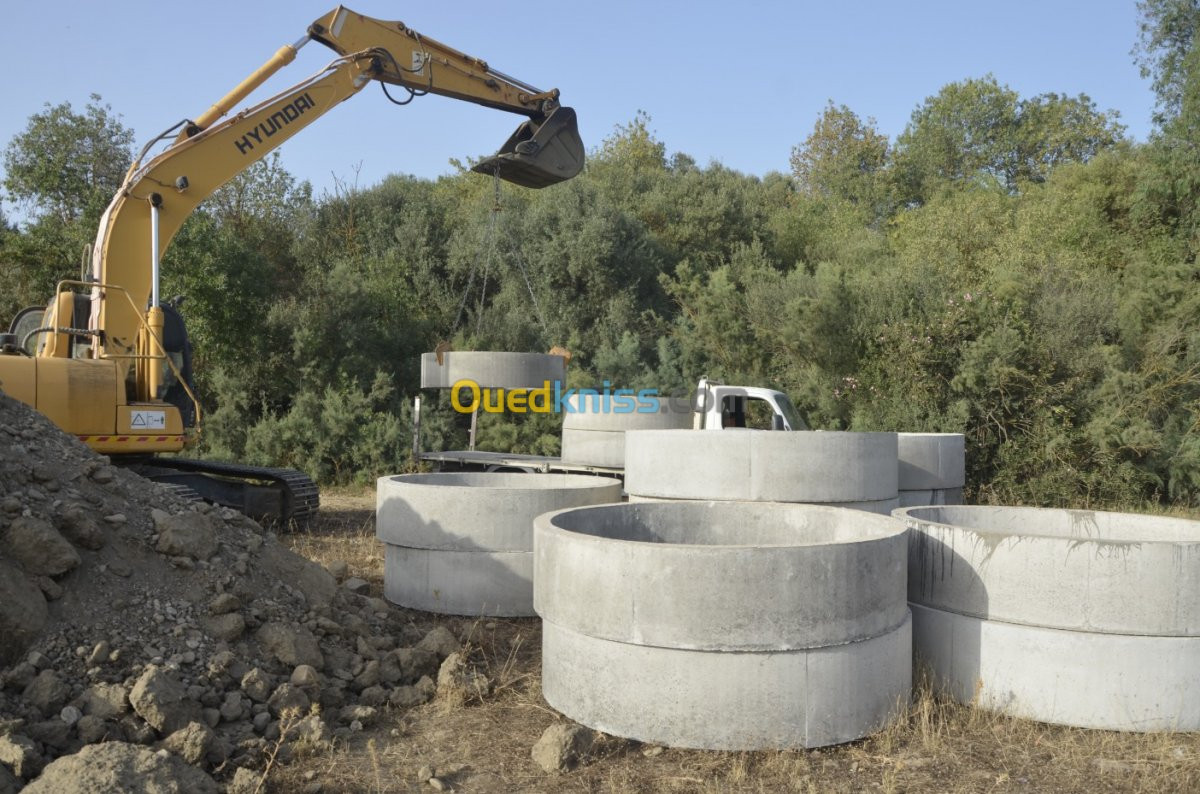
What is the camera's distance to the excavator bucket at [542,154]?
1121 cm

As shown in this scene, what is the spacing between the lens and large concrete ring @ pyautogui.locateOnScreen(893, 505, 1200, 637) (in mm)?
5008

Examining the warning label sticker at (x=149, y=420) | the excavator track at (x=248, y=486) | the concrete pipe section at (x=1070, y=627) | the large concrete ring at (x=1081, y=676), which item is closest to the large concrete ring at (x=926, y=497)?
the concrete pipe section at (x=1070, y=627)

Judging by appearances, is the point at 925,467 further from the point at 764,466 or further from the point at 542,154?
the point at 542,154

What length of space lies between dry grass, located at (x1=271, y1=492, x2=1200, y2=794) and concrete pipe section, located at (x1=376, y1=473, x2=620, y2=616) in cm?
198

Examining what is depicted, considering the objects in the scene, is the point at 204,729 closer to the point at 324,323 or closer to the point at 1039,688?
the point at 1039,688

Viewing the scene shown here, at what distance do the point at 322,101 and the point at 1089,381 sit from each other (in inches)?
471

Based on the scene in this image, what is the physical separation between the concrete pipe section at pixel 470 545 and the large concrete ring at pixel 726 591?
229 cm

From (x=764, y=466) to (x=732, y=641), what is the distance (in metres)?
2.97

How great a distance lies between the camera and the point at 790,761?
4566mm

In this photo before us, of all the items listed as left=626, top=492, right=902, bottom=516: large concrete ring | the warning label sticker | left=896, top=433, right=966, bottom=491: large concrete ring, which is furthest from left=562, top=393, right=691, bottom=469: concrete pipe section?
the warning label sticker

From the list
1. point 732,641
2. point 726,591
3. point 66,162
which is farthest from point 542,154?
point 66,162

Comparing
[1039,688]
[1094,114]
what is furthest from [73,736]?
[1094,114]

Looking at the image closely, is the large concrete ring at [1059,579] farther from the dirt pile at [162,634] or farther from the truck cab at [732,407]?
the truck cab at [732,407]

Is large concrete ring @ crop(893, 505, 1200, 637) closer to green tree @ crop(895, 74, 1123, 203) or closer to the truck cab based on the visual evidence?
the truck cab
